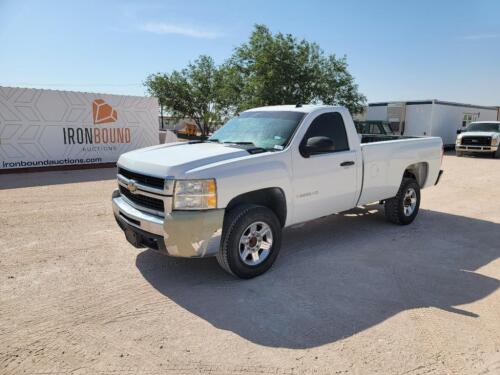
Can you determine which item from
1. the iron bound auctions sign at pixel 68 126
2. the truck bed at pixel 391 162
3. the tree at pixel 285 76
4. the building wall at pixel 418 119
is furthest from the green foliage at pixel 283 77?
the truck bed at pixel 391 162

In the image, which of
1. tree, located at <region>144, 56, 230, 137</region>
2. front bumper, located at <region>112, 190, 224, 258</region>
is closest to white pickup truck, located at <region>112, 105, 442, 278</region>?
front bumper, located at <region>112, 190, 224, 258</region>

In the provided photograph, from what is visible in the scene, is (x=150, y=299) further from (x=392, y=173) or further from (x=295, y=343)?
(x=392, y=173)

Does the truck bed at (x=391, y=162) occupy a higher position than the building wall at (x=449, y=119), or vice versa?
the building wall at (x=449, y=119)

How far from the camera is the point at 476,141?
67.9ft

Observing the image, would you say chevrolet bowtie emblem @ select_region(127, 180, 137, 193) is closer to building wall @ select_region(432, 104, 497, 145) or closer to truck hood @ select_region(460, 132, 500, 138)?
truck hood @ select_region(460, 132, 500, 138)

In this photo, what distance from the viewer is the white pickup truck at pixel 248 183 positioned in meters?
3.83

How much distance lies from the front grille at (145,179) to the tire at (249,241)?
767 millimetres

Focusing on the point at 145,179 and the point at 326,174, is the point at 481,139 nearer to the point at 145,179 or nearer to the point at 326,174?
the point at 326,174

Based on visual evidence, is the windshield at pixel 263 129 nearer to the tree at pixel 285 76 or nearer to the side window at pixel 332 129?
the side window at pixel 332 129

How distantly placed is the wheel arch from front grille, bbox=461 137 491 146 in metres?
19.9

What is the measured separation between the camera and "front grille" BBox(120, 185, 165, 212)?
3.99 m

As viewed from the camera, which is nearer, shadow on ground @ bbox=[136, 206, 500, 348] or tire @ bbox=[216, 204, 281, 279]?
shadow on ground @ bbox=[136, 206, 500, 348]

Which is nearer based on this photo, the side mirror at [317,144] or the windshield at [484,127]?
the side mirror at [317,144]

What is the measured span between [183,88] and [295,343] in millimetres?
44625
